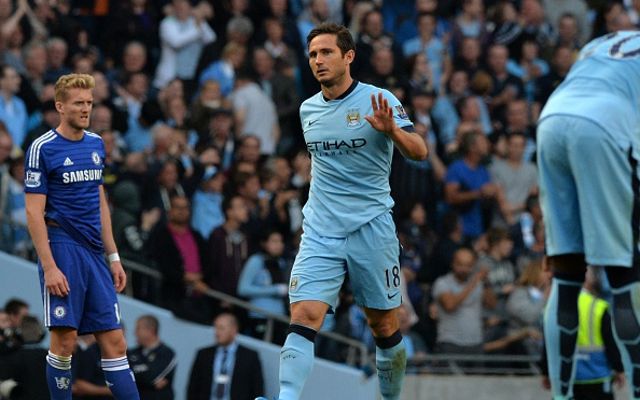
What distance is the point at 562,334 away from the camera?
7.27 meters

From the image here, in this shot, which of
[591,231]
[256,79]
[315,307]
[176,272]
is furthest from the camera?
[256,79]

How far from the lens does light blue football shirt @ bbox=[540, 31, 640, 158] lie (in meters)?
7.09

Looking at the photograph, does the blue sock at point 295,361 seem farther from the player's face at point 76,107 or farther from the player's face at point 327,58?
the player's face at point 76,107

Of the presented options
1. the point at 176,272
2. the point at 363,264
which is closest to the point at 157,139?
the point at 176,272

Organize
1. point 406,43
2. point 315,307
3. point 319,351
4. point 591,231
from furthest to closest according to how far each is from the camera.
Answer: point 406,43
point 319,351
point 315,307
point 591,231

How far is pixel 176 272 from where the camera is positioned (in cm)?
1408

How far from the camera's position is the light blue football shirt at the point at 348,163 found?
25.9 ft

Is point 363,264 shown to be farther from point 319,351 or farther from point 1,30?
point 1,30

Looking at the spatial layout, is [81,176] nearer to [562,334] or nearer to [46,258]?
[46,258]

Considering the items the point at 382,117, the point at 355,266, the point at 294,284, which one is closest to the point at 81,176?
the point at 294,284

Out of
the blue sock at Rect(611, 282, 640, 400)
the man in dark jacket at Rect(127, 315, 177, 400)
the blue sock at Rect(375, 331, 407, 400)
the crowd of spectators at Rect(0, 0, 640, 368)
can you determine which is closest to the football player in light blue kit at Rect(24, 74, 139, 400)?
the blue sock at Rect(375, 331, 407, 400)

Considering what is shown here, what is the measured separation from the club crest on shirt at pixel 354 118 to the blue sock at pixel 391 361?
1.47m

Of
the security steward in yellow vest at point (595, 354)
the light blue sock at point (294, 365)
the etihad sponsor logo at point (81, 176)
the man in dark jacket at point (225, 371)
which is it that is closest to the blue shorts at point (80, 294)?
the etihad sponsor logo at point (81, 176)

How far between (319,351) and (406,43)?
582 centimetres
